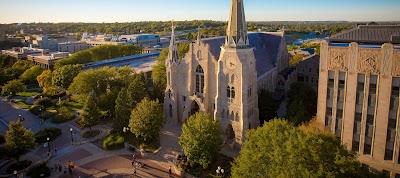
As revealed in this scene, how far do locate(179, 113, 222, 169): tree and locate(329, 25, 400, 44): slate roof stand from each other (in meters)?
19.8

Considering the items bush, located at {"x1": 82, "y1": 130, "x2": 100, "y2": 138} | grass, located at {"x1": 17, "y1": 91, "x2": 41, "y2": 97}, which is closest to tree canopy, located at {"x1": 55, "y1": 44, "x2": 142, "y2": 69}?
grass, located at {"x1": 17, "y1": 91, "x2": 41, "y2": 97}

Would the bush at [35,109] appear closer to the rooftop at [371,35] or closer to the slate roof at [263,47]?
the slate roof at [263,47]

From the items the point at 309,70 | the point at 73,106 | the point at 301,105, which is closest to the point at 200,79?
the point at 301,105

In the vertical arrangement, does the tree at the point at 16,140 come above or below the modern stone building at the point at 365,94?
below

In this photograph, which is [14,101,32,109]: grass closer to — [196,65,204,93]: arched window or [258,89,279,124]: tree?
[196,65,204,93]: arched window

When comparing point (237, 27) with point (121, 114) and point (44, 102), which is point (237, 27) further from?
point (44, 102)

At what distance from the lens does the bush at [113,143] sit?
49.6m

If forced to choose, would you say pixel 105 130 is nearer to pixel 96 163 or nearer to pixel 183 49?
pixel 96 163

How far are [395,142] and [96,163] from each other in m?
38.9

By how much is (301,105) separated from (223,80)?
12.5 metres

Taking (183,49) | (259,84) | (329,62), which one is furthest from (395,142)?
(183,49)

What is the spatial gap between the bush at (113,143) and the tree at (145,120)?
3156mm

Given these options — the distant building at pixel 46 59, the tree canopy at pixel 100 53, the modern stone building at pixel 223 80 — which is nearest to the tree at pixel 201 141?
the modern stone building at pixel 223 80

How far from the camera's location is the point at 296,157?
89.1 ft
